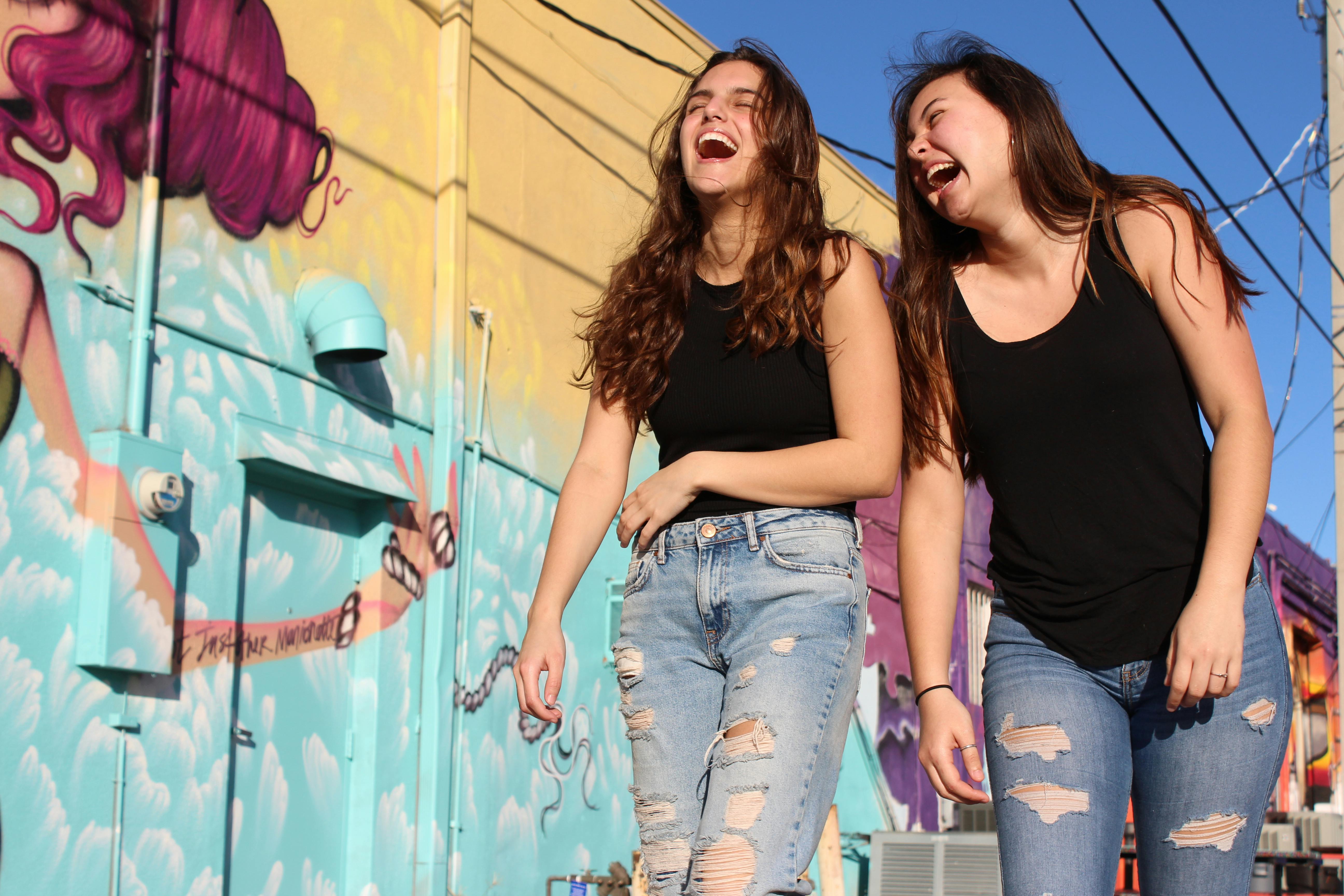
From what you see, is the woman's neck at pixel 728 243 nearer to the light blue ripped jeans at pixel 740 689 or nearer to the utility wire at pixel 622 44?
the light blue ripped jeans at pixel 740 689

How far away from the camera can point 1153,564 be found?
79.7 inches

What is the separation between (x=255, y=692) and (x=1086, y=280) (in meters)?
4.41

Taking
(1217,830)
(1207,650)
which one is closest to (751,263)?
(1207,650)

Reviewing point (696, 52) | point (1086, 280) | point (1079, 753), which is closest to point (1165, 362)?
point (1086, 280)

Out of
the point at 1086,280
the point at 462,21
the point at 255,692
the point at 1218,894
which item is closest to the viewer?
the point at 1218,894

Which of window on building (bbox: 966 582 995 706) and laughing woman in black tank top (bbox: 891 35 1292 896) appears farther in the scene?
window on building (bbox: 966 582 995 706)

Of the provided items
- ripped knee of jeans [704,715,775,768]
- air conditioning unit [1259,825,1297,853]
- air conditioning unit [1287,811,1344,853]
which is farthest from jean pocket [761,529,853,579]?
air conditioning unit [1287,811,1344,853]

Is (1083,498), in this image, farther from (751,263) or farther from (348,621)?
(348,621)

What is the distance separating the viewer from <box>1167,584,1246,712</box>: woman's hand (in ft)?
6.07

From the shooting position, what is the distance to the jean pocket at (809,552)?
2.04m

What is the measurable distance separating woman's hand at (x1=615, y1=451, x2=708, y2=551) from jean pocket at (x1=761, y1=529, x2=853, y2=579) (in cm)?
16

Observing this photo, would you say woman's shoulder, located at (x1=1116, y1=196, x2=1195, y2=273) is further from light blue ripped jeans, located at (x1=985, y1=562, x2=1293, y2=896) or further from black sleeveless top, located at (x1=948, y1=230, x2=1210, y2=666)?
light blue ripped jeans, located at (x1=985, y1=562, x2=1293, y2=896)

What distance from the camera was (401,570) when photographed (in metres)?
6.32

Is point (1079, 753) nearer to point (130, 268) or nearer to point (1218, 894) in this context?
point (1218, 894)
